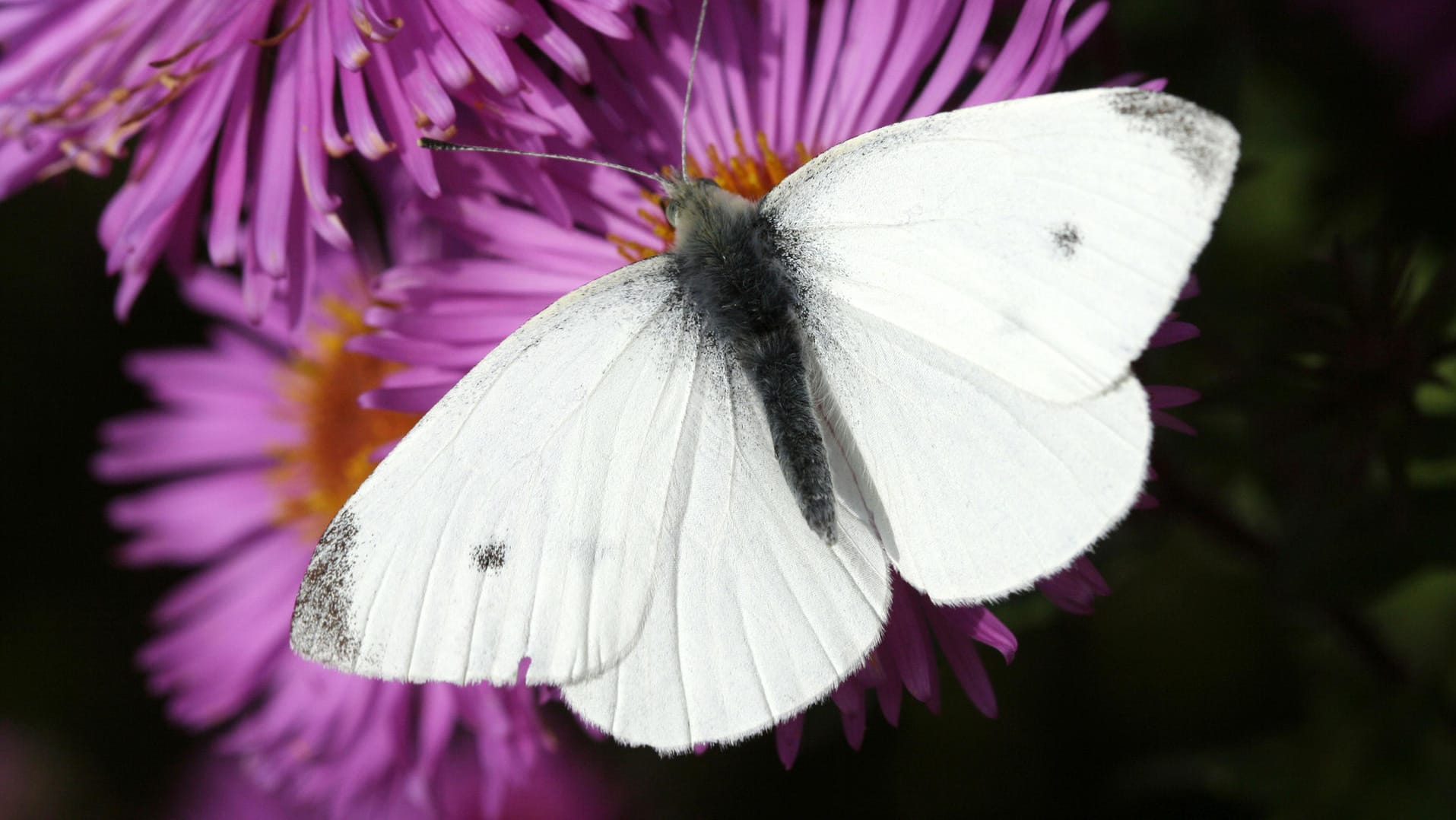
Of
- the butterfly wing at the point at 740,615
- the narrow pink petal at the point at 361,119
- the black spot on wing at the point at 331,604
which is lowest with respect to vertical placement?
the butterfly wing at the point at 740,615

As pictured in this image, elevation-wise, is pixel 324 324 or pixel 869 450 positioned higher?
pixel 869 450

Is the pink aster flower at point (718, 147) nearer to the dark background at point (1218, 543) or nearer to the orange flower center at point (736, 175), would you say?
the orange flower center at point (736, 175)

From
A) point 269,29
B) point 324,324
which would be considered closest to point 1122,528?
point 269,29

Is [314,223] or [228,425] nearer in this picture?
[314,223]

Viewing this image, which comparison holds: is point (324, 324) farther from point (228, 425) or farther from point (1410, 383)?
point (1410, 383)

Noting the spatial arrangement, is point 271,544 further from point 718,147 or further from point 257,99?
point 718,147

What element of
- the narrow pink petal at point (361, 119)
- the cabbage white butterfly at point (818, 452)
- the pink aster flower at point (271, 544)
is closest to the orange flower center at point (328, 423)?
the pink aster flower at point (271, 544)
